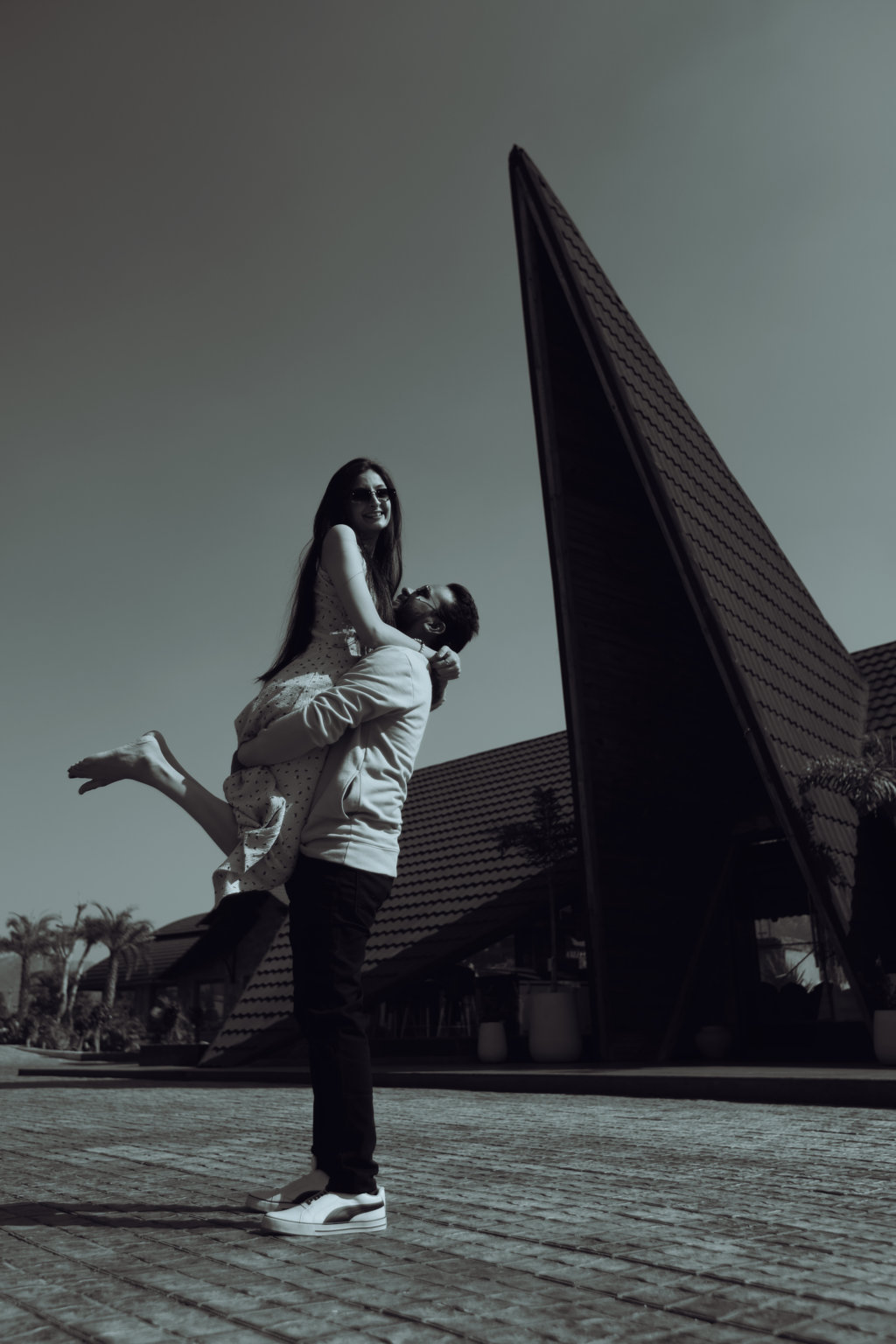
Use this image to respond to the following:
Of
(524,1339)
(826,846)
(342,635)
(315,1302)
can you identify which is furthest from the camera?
(826,846)

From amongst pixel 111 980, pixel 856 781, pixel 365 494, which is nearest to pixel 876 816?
pixel 856 781

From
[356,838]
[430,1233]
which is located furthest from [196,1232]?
[356,838]

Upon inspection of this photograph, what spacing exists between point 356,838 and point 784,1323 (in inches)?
54.3

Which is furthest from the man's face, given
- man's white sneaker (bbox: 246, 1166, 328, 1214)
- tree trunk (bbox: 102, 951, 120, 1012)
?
tree trunk (bbox: 102, 951, 120, 1012)

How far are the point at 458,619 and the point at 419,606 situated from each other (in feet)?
0.45

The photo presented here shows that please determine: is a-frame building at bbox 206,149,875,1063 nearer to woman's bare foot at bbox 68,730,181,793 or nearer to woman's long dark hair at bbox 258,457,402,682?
woman's long dark hair at bbox 258,457,402,682

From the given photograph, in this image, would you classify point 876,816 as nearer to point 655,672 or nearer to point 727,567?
point 727,567

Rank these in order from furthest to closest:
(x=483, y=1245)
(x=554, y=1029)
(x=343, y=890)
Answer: (x=554, y=1029) < (x=343, y=890) < (x=483, y=1245)

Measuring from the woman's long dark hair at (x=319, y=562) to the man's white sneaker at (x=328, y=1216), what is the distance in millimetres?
1333

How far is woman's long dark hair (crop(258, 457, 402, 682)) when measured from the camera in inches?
114

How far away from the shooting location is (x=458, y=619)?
120 inches

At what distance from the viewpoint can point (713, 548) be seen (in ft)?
36.1

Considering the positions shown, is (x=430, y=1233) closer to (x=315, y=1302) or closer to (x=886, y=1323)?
(x=315, y=1302)

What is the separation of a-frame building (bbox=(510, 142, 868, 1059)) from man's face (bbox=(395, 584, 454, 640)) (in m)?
7.06
